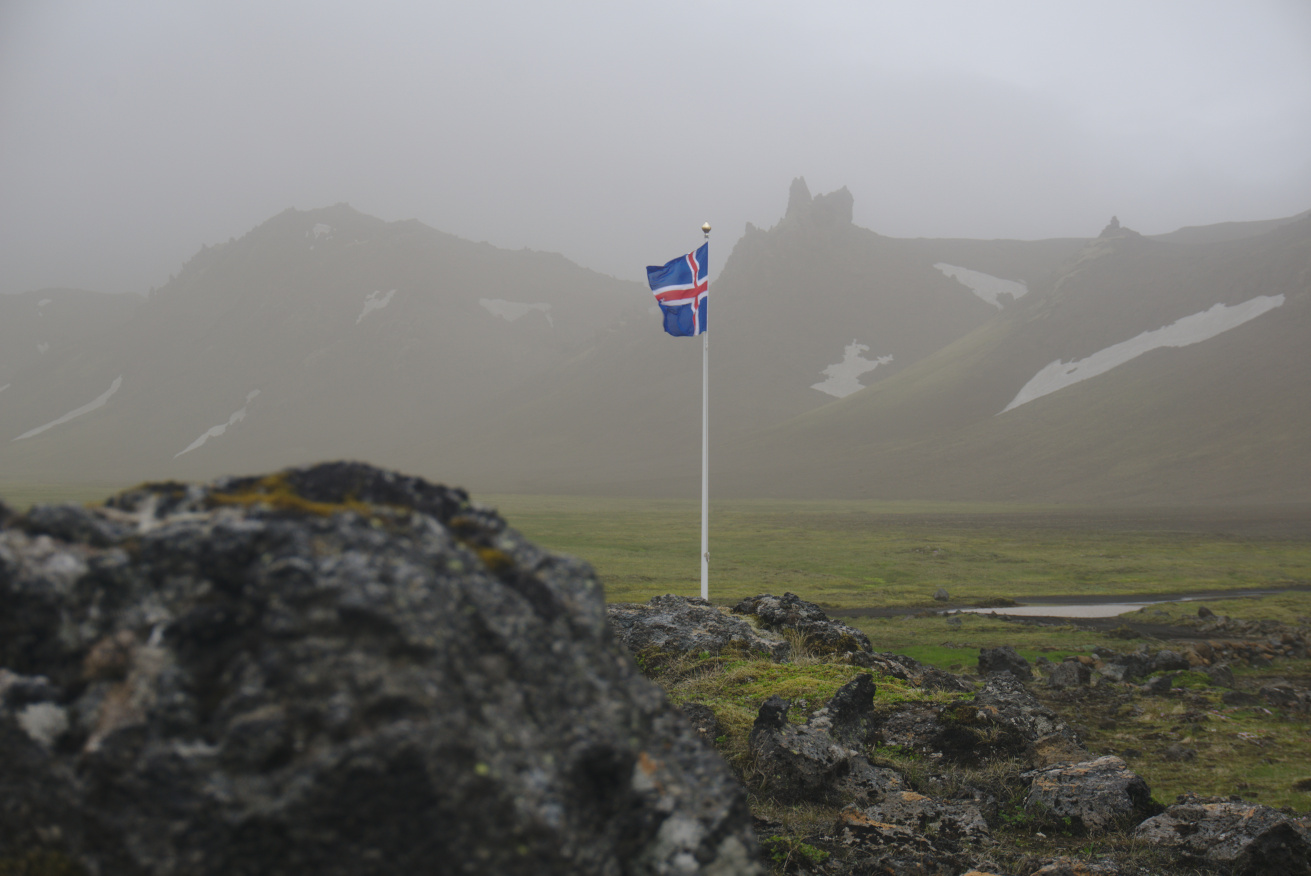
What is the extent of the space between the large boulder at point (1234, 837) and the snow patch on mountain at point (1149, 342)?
171 metres

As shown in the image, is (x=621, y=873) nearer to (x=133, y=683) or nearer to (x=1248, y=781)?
(x=133, y=683)

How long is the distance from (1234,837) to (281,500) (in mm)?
9109

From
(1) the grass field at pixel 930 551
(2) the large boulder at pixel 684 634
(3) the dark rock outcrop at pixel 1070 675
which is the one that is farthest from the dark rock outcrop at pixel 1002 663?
(1) the grass field at pixel 930 551

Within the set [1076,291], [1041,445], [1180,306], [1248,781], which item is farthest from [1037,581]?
[1076,291]

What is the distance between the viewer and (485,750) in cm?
310

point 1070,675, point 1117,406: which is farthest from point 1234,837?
point 1117,406

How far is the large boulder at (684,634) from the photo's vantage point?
46.2ft

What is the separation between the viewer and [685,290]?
21016 millimetres

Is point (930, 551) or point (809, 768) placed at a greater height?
point (809, 768)

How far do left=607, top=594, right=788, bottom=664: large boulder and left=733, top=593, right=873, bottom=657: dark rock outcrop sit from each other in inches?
26.6

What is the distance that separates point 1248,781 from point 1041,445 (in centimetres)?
14367

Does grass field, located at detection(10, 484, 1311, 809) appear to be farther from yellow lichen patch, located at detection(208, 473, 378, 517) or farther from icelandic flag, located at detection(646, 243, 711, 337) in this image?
icelandic flag, located at detection(646, 243, 711, 337)

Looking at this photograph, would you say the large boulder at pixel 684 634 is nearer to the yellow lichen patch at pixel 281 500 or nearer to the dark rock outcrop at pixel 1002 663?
the dark rock outcrop at pixel 1002 663

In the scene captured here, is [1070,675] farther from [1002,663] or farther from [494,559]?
[494,559]
